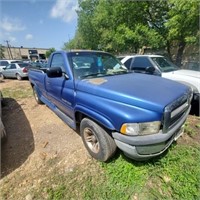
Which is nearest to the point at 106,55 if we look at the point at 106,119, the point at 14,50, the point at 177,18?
the point at 106,119

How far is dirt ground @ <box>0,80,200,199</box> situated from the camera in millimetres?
2842

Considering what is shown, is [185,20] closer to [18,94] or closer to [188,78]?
[188,78]

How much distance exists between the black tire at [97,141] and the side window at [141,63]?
3.94 m

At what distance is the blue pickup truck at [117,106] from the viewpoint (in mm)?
2176

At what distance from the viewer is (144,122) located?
2.14 m

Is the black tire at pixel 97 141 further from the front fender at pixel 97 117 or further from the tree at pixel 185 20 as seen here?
the tree at pixel 185 20

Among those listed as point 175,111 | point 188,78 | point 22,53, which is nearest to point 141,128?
point 175,111

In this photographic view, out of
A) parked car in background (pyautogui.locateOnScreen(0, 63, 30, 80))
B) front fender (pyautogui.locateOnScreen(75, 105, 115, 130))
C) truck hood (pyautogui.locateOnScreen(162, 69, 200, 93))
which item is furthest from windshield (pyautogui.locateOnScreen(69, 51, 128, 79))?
parked car in background (pyautogui.locateOnScreen(0, 63, 30, 80))

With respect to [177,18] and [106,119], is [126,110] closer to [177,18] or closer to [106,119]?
[106,119]

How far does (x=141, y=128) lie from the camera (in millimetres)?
2160

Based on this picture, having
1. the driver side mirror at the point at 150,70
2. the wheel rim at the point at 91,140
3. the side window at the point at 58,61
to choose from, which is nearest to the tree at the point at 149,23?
the driver side mirror at the point at 150,70

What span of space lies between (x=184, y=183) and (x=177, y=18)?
1037cm

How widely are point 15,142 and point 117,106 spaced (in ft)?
9.19

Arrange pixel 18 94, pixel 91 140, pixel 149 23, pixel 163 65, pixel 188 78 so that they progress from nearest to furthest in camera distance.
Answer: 1. pixel 91 140
2. pixel 188 78
3. pixel 163 65
4. pixel 18 94
5. pixel 149 23
